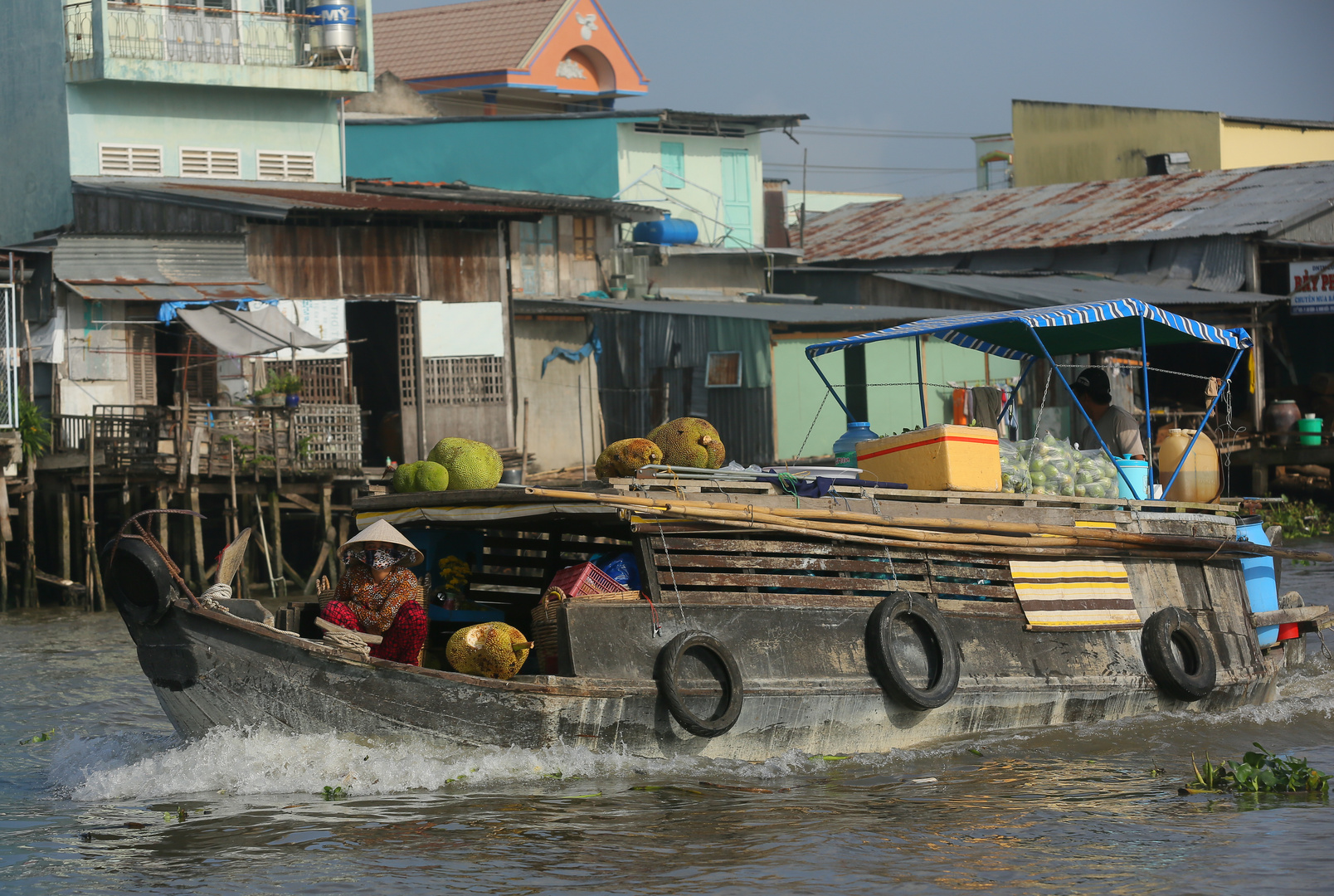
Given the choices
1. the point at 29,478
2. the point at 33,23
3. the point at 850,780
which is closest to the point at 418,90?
the point at 33,23

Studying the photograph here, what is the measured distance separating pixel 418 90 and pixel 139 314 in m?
16.9

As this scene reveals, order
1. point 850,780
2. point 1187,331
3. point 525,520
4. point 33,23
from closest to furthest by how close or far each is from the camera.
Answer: point 850,780
point 525,520
point 1187,331
point 33,23

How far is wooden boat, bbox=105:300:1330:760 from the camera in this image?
773 centimetres

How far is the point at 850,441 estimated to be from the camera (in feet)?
36.5

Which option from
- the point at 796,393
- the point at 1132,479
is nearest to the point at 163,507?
the point at 796,393

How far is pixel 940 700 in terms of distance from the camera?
874cm

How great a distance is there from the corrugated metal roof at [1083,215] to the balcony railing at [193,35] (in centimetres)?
1189

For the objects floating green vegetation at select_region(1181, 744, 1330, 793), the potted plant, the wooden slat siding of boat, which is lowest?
floating green vegetation at select_region(1181, 744, 1330, 793)

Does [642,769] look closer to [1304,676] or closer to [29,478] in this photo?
[1304,676]

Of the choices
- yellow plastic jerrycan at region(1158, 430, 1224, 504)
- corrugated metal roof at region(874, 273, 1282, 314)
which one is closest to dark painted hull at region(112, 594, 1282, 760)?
yellow plastic jerrycan at region(1158, 430, 1224, 504)

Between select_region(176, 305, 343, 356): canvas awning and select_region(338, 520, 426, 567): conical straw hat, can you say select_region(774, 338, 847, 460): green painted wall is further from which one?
select_region(338, 520, 426, 567): conical straw hat

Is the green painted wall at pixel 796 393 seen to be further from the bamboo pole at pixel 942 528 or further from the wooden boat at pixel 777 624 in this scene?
the bamboo pole at pixel 942 528

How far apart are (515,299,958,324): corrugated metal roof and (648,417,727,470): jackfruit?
12545mm

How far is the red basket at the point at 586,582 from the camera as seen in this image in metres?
8.12
